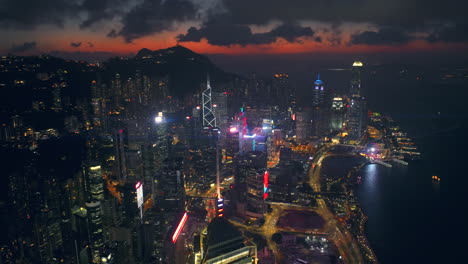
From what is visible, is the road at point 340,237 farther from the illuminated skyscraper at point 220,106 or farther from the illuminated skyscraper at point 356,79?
the illuminated skyscraper at point 356,79

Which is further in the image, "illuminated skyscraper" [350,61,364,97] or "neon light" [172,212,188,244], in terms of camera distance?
"illuminated skyscraper" [350,61,364,97]

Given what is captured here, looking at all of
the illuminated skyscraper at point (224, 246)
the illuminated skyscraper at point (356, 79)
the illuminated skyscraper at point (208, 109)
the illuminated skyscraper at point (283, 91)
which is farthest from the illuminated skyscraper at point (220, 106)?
the illuminated skyscraper at point (224, 246)

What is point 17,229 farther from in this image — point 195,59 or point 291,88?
point 291,88

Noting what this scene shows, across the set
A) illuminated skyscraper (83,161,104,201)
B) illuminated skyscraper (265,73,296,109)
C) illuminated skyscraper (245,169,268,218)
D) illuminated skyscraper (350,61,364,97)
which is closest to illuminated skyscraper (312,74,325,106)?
illuminated skyscraper (265,73,296,109)

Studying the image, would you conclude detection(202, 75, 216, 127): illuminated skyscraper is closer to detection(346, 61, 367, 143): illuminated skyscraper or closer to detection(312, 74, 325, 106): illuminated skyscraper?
detection(346, 61, 367, 143): illuminated skyscraper

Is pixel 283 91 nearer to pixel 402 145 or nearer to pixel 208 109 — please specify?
pixel 208 109

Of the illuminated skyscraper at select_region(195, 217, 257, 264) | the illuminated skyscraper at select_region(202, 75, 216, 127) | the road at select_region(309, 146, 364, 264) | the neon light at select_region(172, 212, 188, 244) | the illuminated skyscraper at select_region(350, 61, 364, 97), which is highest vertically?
the illuminated skyscraper at select_region(350, 61, 364, 97)

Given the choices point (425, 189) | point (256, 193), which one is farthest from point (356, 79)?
point (256, 193)

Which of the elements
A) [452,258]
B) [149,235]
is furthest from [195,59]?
[452,258]

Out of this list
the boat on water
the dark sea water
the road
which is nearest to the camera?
the road
